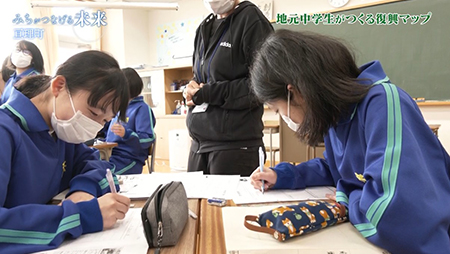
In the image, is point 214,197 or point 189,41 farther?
point 189,41

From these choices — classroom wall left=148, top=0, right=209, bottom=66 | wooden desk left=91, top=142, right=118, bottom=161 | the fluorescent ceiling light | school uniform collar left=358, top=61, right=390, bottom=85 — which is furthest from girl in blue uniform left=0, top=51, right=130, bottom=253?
classroom wall left=148, top=0, right=209, bottom=66

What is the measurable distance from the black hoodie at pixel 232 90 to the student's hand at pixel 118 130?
802mm

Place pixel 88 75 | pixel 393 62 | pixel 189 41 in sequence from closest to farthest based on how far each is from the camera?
1. pixel 88 75
2. pixel 393 62
3. pixel 189 41

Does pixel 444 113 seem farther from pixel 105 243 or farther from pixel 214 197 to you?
pixel 105 243

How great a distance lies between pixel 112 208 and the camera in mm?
662

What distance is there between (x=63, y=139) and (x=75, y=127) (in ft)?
0.20

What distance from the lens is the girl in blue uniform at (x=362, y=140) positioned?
0.51 metres

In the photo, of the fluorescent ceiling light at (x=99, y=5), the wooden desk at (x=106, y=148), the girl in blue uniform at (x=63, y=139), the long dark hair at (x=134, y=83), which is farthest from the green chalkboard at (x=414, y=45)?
the girl in blue uniform at (x=63, y=139)

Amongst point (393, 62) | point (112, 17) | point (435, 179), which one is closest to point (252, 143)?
point (435, 179)

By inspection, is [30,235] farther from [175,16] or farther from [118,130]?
[175,16]

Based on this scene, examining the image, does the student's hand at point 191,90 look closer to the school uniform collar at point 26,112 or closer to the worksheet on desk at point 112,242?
the school uniform collar at point 26,112

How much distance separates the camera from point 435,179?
0.57 meters

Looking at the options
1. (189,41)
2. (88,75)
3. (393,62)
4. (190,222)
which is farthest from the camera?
(189,41)

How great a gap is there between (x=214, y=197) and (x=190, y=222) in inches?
7.1
